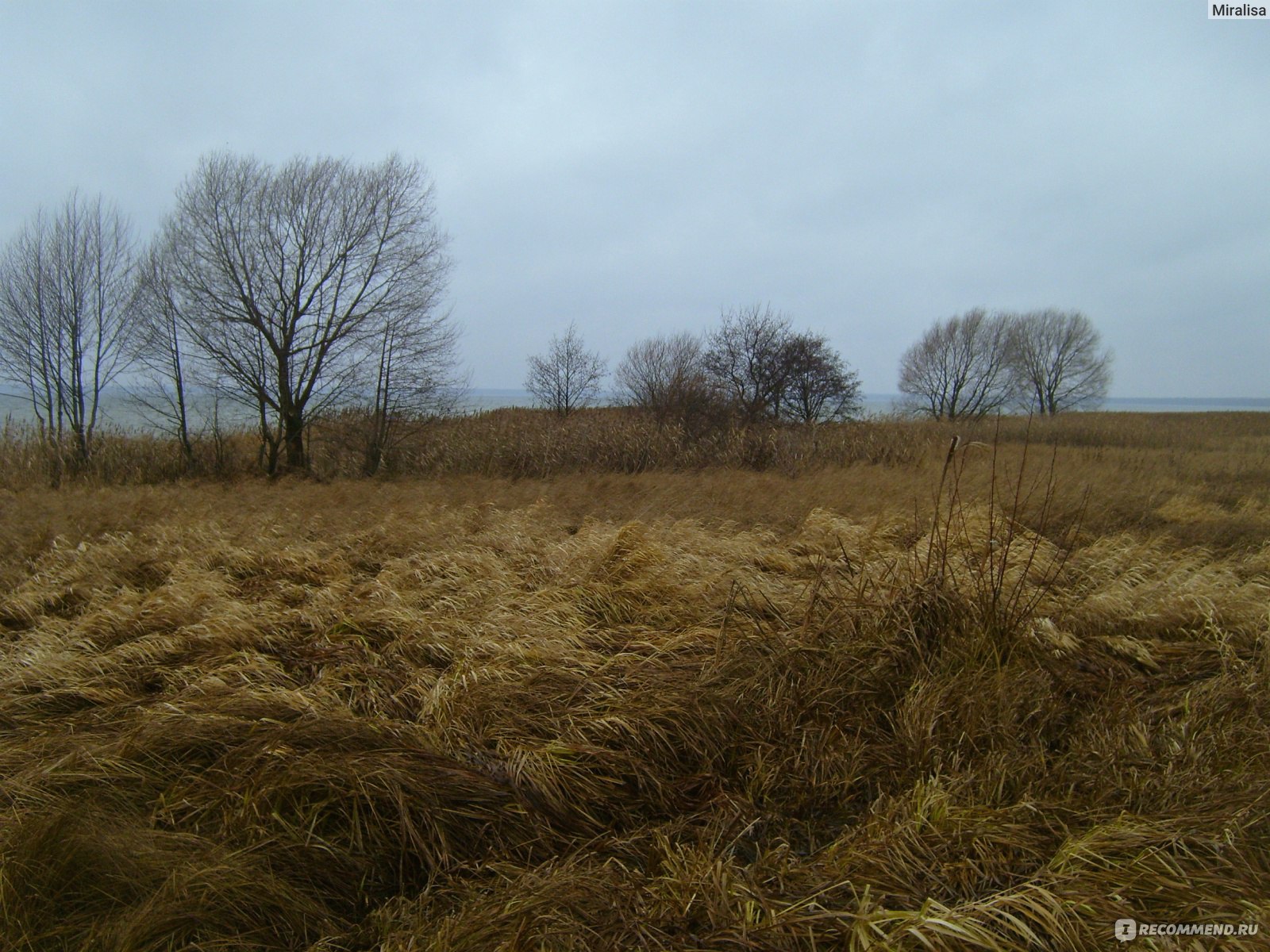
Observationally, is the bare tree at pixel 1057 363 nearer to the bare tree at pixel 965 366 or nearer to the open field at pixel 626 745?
the bare tree at pixel 965 366

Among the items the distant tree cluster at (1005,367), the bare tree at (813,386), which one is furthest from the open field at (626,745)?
the distant tree cluster at (1005,367)

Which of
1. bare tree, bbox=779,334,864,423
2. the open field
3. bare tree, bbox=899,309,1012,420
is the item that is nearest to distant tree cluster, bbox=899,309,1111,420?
bare tree, bbox=899,309,1012,420

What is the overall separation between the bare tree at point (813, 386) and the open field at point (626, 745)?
16.7 m

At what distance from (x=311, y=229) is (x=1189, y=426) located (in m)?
30.5

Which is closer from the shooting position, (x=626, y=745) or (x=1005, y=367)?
(x=626, y=745)

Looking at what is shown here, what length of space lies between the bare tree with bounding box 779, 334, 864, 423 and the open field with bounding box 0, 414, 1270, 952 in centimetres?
1672

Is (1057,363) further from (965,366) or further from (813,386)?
(813,386)

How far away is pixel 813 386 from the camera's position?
2325 centimetres

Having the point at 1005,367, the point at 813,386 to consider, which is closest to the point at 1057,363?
the point at 1005,367

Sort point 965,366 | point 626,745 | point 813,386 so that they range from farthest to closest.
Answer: point 965,366 → point 813,386 → point 626,745

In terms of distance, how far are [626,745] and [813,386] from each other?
21.4 metres

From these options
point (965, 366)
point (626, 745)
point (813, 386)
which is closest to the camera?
point (626, 745)

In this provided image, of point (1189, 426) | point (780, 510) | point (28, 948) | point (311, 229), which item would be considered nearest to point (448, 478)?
point (311, 229)

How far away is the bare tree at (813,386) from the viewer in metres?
23.1
